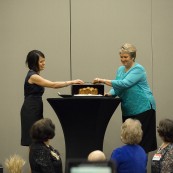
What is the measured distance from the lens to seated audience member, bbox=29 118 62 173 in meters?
2.55

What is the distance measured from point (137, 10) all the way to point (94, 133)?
201cm

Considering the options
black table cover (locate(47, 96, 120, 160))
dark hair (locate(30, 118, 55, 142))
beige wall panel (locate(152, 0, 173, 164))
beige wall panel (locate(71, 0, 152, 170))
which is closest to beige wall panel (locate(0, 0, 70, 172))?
beige wall panel (locate(71, 0, 152, 170))

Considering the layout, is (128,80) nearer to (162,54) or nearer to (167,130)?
(167,130)

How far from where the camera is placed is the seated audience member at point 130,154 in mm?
2561

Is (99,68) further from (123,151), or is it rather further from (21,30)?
(123,151)

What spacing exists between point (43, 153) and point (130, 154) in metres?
0.55

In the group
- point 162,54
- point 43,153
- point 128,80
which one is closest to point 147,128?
point 128,80

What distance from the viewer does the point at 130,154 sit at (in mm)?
2580

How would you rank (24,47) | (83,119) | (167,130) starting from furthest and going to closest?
1. (24,47)
2. (83,119)
3. (167,130)

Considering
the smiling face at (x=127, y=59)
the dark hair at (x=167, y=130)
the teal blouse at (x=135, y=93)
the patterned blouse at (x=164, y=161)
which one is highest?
the smiling face at (x=127, y=59)

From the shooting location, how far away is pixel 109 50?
475 cm

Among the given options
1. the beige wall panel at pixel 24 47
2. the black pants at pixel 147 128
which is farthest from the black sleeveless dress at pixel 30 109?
the beige wall panel at pixel 24 47

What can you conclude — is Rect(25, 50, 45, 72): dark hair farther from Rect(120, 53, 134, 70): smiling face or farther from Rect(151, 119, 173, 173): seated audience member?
Rect(151, 119, 173, 173): seated audience member

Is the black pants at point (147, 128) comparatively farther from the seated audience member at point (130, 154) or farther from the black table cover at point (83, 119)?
the seated audience member at point (130, 154)
